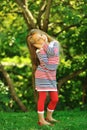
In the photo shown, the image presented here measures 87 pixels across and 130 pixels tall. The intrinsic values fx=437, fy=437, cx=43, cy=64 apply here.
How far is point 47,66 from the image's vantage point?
23.5 feet

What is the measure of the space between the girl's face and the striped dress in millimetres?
111

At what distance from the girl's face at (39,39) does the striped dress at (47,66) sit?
0.36 feet

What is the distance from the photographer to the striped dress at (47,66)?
23.5 ft

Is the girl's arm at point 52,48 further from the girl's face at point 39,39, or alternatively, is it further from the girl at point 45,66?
the girl's face at point 39,39

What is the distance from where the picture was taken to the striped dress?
23.5ft

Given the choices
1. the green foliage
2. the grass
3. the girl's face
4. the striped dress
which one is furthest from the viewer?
the green foliage

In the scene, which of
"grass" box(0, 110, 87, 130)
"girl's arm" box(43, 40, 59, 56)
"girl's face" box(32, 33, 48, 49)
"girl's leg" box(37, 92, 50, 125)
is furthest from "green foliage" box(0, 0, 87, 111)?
"girl's leg" box(37, 92, 50, 125)

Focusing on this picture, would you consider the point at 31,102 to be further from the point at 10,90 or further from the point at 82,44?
the point at 82,44

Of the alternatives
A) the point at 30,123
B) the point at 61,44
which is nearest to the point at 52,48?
the point at 30,123

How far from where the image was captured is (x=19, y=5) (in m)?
11.2

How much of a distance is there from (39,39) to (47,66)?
494 millimetres

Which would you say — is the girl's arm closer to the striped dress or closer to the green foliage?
the striped dress

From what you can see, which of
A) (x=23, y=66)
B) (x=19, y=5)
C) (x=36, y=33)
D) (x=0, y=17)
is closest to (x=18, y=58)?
(x=23, y=66)

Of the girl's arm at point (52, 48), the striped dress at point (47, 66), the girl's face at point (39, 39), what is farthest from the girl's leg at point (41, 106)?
the girl's face at point (39, 39)
